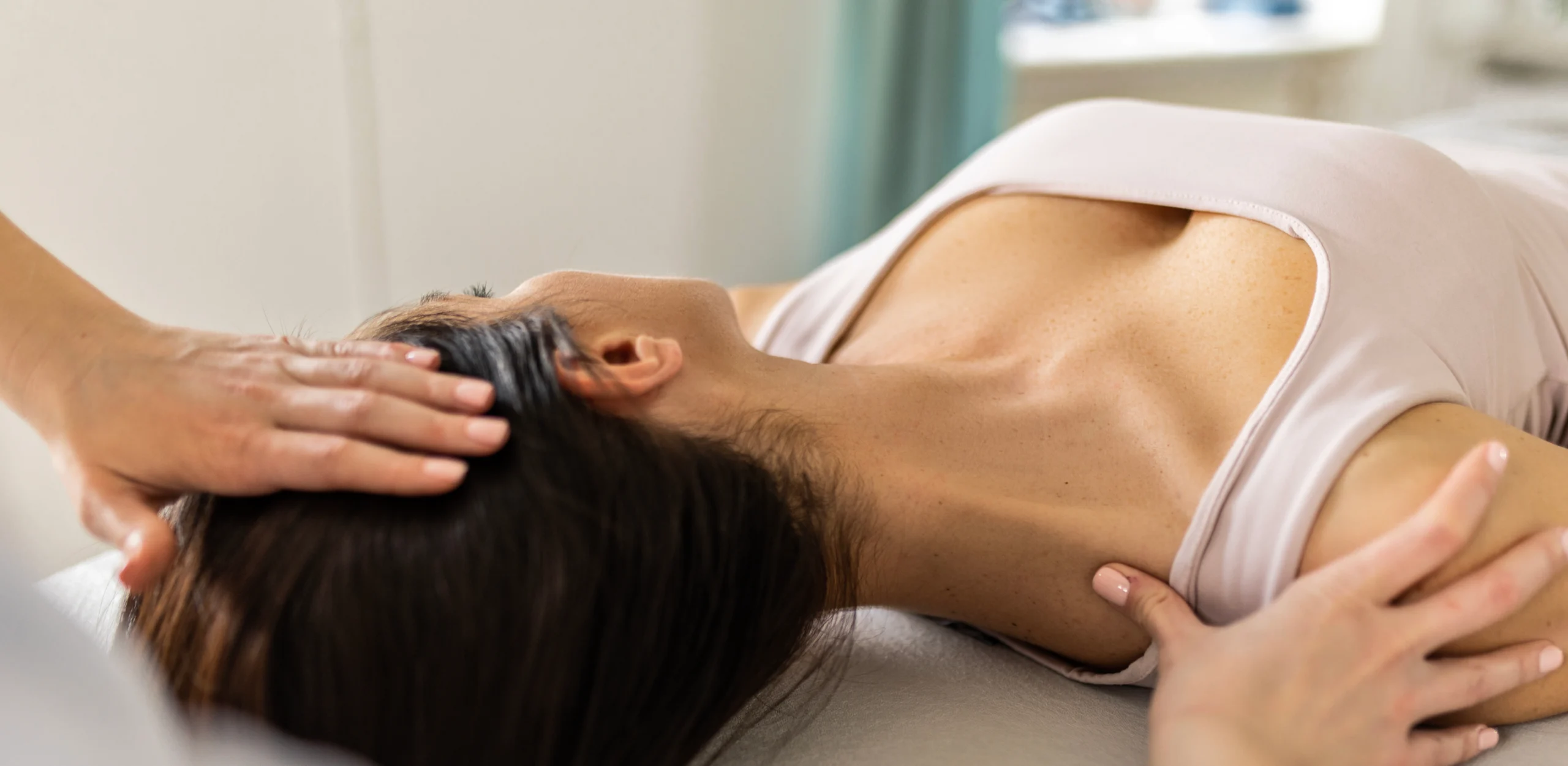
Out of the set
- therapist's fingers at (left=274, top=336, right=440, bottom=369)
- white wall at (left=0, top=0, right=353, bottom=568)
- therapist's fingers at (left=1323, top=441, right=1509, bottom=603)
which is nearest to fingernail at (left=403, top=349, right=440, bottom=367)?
therapist's fingers at (left=274, top=336, right=440, bottom=369)

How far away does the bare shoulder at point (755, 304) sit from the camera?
1.46 m

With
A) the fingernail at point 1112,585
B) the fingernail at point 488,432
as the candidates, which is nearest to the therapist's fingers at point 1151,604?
the fingernail at point 1112,585

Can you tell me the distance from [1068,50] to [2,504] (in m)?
3.12

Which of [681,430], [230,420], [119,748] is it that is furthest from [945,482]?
[119,748]

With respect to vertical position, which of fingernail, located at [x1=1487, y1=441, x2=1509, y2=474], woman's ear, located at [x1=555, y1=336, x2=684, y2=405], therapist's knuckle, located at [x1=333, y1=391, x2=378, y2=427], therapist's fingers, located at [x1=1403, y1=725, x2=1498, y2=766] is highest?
therapist's knuckle, located at [x1=333, y1=391, x2=378, y2=427]

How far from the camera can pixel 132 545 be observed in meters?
0.81

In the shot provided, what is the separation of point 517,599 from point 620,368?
0.78 feet

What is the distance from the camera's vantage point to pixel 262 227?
1.99 metres

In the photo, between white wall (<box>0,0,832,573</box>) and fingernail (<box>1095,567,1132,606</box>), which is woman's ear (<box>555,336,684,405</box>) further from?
white wall (<box>0,0,832,573</box>)

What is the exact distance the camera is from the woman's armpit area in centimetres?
89

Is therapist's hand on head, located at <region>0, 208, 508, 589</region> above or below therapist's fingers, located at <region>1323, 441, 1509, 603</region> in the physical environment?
above

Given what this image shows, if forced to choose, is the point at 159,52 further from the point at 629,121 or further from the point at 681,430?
the point at 681,430

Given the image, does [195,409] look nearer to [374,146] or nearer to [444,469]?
[444,469]

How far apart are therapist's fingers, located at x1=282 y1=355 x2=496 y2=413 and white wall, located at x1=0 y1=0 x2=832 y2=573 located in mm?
1149
